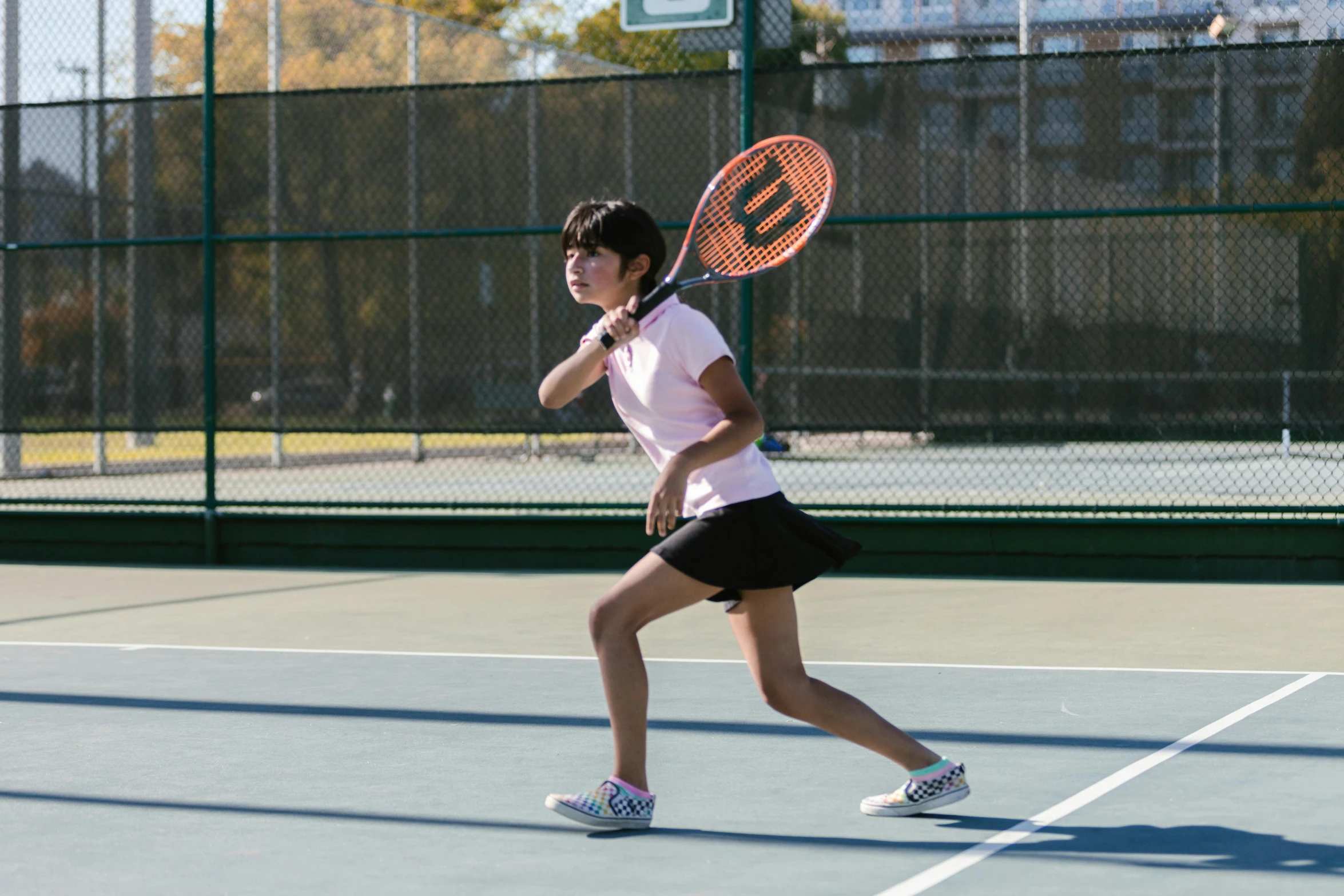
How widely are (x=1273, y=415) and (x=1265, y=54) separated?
76.9 inches

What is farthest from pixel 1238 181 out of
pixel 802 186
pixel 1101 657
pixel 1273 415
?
pixel 802 186

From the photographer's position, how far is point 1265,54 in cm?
940

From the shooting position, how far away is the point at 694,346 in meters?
3.89

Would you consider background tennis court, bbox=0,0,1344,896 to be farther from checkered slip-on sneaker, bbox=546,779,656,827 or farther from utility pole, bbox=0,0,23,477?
checkered slip-on sneaker, bbox=546,779,656,827

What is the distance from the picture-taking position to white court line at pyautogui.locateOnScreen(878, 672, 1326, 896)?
11.9 ft

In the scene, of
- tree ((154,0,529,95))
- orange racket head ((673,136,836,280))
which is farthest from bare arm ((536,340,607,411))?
tree ((154,0,529,95))

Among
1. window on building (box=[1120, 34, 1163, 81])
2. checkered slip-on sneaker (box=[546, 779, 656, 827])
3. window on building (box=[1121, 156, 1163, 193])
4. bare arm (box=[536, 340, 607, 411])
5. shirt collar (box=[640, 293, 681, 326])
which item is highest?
window on building (box=[1120, 34, 1163, 81])

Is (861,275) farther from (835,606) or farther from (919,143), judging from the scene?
(835,606)

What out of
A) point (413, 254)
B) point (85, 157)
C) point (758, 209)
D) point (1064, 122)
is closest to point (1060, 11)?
point (1064, 122)

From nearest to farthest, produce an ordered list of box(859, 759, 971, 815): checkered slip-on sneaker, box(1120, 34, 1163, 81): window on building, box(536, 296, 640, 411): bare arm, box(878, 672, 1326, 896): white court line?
1. box(878, 672, 1326, 896): white court line
2. box(536, 296, 640, 411): bare arm
3. box(859, 759, 971, 815): checkered slip-on sneaker
4. box(1120, 34, 1163, 81): window on building

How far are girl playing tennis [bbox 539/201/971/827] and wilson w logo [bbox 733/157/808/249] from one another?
38cm

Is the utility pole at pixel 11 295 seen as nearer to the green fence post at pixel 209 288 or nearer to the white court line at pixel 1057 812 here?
the green fence post at pixel 209 288

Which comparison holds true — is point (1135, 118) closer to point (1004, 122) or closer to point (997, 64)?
point (1004, 122)

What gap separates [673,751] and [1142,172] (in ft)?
Answer: 18.6
